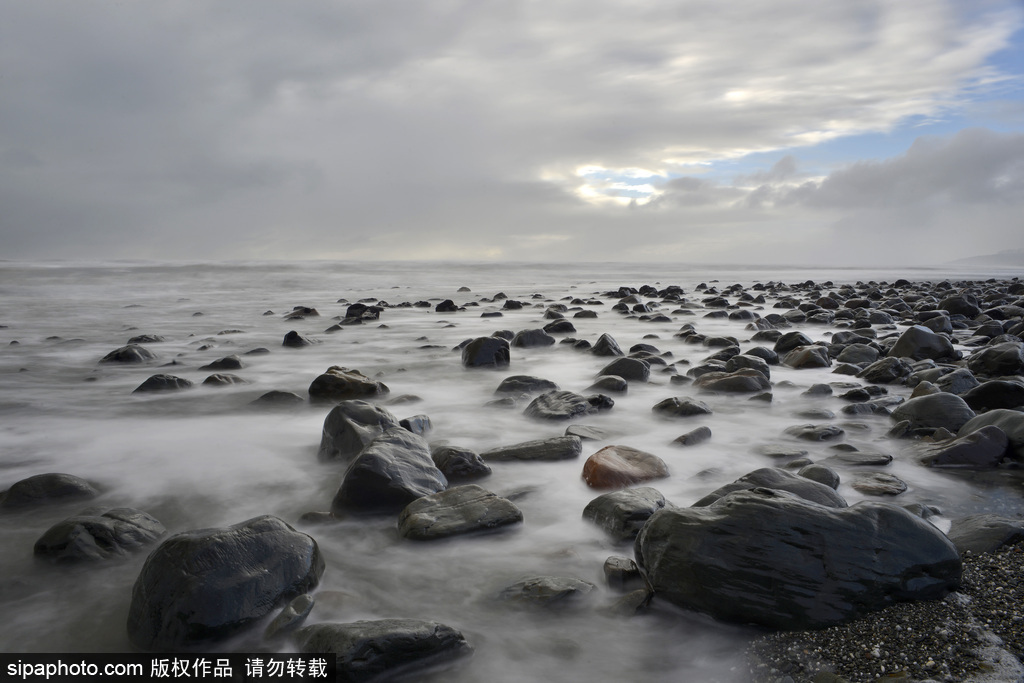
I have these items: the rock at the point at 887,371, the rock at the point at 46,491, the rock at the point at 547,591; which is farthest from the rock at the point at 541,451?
the rock at the point at 887,371

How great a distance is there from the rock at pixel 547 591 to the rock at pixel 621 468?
723 mm

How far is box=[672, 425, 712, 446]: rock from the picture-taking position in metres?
2.82

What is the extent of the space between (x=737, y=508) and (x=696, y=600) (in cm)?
25

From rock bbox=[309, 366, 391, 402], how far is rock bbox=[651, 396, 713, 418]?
1.71 m

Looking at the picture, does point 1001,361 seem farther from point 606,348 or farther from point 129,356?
point 129,356

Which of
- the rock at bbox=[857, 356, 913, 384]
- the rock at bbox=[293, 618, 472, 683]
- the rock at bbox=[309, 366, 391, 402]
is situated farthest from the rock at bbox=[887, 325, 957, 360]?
the rock at bbox=[293, 618, 472, 683]

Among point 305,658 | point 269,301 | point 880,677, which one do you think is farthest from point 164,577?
point 269,301

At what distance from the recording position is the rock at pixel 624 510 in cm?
188

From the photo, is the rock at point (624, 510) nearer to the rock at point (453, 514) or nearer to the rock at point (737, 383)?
the rock at point (453, 514)

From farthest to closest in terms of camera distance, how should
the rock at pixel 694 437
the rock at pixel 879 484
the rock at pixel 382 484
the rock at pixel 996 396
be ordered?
the rock at pixel 996 396 < the rock at pixel 694 437 < the rock at pixel 879 484 < the rock at pixel 382 484

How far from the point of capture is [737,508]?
5.09 ft

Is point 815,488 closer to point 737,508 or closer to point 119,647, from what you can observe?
point 737,508

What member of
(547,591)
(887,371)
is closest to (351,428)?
(547,591)

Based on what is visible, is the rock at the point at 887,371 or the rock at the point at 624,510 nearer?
the rock at the point at 624,510
